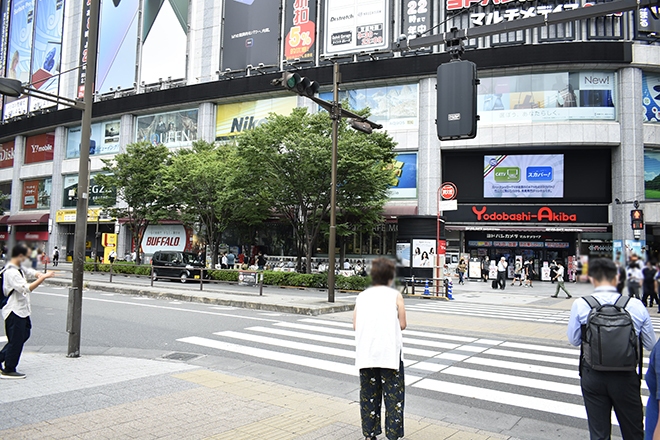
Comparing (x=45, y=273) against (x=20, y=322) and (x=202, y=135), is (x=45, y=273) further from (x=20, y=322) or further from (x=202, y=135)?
(x=202, y=135)

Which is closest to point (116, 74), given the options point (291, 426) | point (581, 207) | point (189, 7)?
point (189, 7)

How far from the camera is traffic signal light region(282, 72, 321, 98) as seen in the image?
38.4 ft

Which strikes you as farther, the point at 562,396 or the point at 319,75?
the point at 319,75

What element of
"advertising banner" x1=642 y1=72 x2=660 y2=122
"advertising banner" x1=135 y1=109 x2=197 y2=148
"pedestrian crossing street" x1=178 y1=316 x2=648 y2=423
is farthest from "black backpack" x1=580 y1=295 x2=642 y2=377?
"advertising banner" x1=135 y1=109 x2=197 y2=148

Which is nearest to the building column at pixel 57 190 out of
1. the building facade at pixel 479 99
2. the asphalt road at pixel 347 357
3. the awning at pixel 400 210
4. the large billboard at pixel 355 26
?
the building facade at pixel 479 99

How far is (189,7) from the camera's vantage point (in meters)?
45.9

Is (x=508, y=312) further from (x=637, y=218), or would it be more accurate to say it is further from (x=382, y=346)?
(x=637, y=218)

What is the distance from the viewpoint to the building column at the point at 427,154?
114 feet

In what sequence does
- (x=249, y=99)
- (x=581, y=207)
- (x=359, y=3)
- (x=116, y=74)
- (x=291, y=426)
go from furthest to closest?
(x=116, y=74) < (x=249, y=99) < (x=359, y=3) < (x=581, y=207) < (x=291, y=426)

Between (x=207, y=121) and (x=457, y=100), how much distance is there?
135 ft

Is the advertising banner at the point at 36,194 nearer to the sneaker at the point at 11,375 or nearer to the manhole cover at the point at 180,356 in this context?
the manhole cover at the point at 180,356

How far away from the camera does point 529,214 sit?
34219mm

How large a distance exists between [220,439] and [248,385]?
6.66 feet

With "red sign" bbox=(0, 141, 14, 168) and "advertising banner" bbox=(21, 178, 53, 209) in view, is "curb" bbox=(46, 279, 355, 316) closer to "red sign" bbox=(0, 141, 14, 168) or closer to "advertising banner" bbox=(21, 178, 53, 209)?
"advertising banner" bbox=(21, 178, 53, 209)
